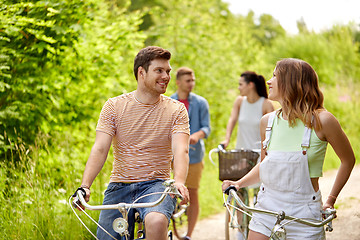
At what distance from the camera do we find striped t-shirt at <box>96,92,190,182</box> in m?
3.72

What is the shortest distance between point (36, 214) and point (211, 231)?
308cm

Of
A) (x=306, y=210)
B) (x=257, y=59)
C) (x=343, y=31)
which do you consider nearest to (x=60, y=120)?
(x=306, y=210)

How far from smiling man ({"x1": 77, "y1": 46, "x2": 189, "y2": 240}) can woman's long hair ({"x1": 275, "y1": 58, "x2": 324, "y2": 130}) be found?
0.81 meters

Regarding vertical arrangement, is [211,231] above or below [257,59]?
below

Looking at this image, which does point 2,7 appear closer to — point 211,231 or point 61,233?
point 61,233

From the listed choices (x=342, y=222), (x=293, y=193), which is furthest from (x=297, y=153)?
(x=342, y=222)

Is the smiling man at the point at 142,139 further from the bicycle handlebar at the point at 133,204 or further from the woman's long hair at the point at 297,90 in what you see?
the woman's long hair at the point at 297,90

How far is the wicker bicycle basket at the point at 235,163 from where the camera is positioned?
219 inches

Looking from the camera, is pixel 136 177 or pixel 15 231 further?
pixel 15 231

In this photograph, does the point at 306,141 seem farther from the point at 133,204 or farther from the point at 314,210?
the point at 133,204

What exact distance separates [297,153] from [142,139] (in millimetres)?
1172

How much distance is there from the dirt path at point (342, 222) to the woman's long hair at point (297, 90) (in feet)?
12.3

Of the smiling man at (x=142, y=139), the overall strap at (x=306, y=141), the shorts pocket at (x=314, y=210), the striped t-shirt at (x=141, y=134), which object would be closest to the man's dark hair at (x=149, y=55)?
the smiling man at (x=142, y=139)

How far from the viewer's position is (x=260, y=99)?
21.6 feet
